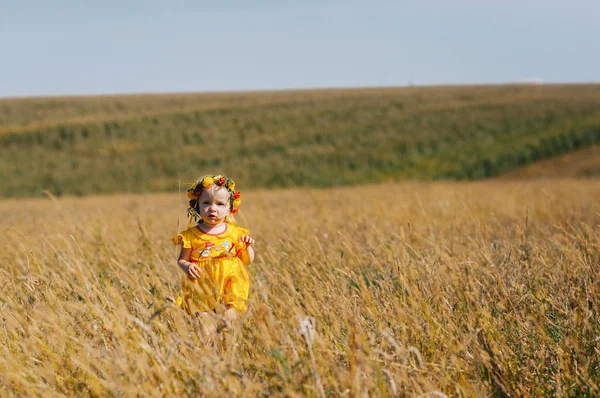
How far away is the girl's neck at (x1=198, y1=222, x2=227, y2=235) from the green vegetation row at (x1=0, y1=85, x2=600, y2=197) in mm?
22034

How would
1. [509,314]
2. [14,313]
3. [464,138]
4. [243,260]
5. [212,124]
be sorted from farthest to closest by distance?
[212,124], [464,138], [243,260], [14,313], [509,314]

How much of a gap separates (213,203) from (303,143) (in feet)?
92.8

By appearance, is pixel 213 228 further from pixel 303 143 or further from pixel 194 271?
pixel 303 143

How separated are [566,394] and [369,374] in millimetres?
680

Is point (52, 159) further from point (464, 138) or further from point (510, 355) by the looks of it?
point (510, 355)

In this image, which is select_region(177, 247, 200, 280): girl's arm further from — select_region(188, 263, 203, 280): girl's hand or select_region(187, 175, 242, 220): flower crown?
select_region(187, 175, 242, 220): flower crown

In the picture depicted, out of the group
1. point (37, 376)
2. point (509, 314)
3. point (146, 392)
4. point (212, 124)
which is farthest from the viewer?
point (212, 124)

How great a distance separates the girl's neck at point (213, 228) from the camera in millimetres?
3256

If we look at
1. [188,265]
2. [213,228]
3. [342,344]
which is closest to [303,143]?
[213,228]

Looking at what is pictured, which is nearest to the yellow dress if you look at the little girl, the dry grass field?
the little girl

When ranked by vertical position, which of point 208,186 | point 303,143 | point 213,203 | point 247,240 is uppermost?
point 208,186

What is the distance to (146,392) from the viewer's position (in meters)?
1.81

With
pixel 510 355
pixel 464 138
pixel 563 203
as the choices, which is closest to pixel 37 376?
pixel 510 355

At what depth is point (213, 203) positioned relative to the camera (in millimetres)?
3207
